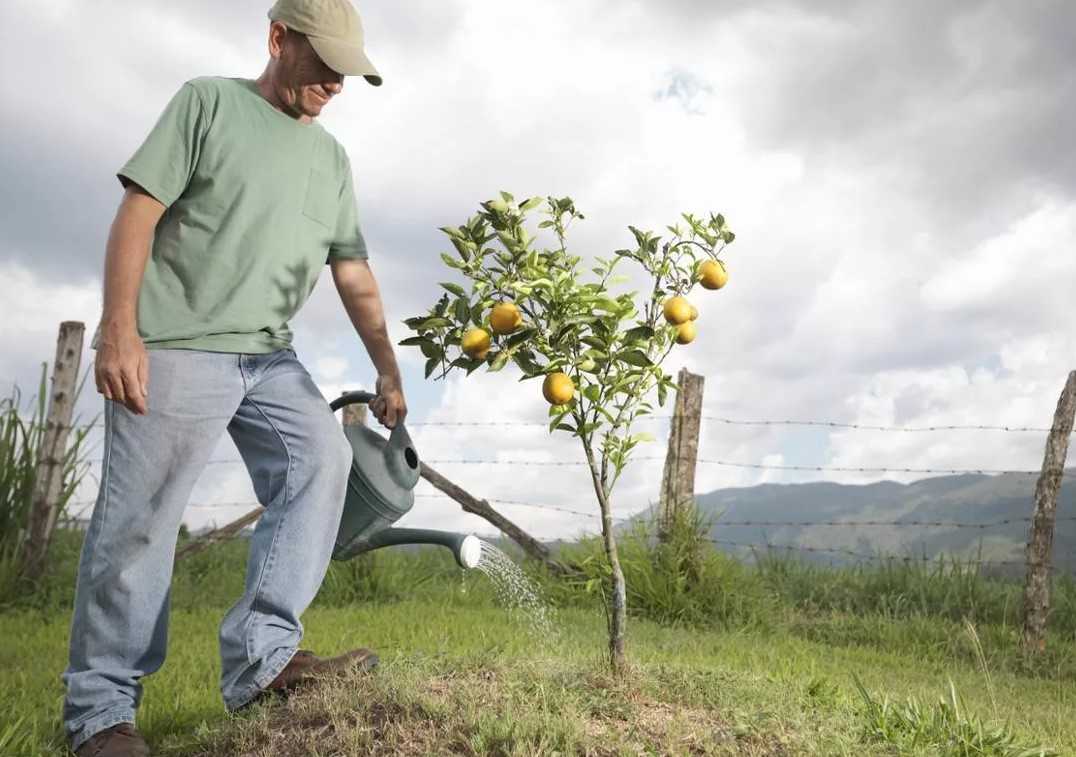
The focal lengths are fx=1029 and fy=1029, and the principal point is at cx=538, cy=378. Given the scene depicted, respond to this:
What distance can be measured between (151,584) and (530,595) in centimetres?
441

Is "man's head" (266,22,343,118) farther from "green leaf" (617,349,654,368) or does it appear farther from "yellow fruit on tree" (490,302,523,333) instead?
"green leaf" (617,349,654,368)


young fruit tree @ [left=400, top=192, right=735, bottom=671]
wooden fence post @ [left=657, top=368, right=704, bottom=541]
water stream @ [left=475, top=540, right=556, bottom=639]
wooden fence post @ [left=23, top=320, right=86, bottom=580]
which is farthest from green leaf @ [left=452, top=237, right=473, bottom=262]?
wooden fence post @ [left=23, top=320, right=86, bottom=580]

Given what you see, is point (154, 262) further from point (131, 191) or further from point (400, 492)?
point (400, 492)

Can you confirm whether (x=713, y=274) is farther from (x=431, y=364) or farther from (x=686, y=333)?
(x=431, y=364)

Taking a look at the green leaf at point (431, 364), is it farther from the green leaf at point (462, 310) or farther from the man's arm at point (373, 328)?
the man's arm at point (373, 328)

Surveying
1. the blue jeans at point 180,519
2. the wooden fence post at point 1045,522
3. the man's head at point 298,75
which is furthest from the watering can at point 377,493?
the wooden fence post at point 1045,522

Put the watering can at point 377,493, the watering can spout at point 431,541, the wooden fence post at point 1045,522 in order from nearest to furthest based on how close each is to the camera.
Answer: the watering can spout at point 431,541, the watering can at point 377,493, the wooden fence post at point 1045,522

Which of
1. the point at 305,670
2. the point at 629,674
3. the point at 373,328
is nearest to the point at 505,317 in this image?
the point at 373,328

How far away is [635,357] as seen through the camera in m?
3.00

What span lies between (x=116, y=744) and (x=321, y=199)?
1802 millimetres

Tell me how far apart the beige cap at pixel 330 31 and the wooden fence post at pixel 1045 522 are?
5.96m

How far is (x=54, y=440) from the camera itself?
739 centimetres

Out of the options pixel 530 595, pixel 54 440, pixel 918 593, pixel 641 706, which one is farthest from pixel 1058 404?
pixel 54 440

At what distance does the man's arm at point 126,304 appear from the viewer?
2.91 metres
